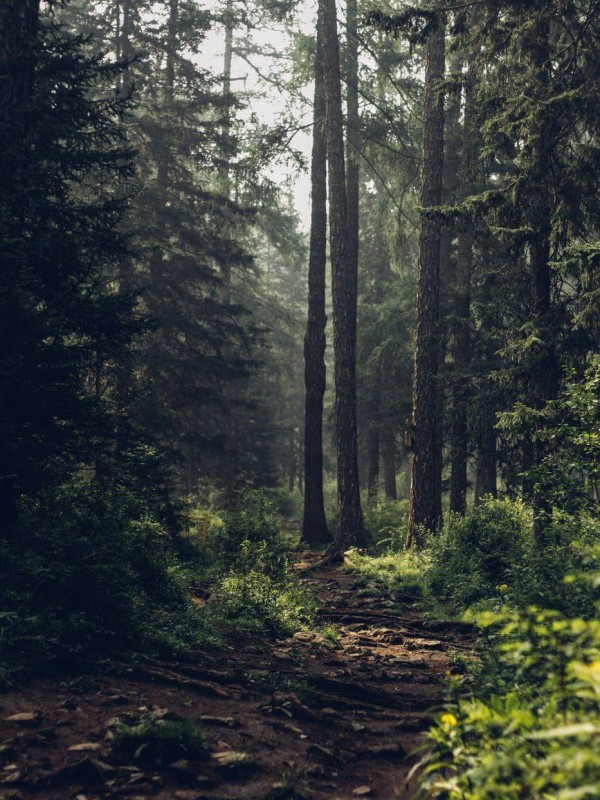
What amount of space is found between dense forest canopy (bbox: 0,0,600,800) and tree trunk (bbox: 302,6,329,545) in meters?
0.07

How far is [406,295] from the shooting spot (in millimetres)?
24188

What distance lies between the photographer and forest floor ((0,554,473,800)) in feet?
14.4

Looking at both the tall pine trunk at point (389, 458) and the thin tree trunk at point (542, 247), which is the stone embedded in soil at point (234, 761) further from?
the tall pine trunk at point (389, 458)

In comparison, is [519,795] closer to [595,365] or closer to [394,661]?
[394,661]

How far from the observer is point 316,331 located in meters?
18.8

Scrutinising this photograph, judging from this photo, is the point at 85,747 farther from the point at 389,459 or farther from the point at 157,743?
the point at 389,459

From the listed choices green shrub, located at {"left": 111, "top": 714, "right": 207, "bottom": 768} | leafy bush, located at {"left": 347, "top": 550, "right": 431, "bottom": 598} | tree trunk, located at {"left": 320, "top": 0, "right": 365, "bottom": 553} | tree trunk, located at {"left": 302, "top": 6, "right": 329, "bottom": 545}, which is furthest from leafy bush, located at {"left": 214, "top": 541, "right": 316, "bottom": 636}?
tree trunk, located at {"left": 302, "top": 6, "right": 329, "bottom": 545}

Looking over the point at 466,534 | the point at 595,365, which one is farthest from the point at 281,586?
the point at 595,365

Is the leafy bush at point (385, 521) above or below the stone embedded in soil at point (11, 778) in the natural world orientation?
below

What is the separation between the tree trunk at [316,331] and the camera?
62.0ft

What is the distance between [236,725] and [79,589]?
2.46m

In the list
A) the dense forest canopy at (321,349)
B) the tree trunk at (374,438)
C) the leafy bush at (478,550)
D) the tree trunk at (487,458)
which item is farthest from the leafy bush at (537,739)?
the tree trunk at (374,438)

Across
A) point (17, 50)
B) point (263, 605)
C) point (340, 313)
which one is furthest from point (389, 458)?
point (17, 50)

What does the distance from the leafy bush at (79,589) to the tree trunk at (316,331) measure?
10.1 metres
